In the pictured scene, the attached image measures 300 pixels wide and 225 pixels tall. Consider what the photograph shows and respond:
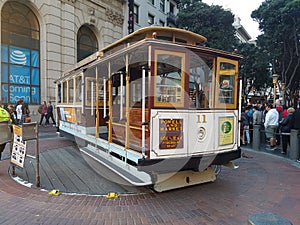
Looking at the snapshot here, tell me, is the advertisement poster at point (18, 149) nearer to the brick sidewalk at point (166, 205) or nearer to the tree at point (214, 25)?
the brick sidewalk at point (166, 205)

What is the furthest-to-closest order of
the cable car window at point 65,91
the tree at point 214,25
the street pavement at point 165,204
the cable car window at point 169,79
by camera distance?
the tree at point 214,25 → the cable car window at point 65,91 → the cable car window at point 169,79 → the street pavement at point 165,204

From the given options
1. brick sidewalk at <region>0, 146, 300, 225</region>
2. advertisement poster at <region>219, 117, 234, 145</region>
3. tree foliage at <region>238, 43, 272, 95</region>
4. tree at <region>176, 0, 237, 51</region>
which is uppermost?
tree at <region>176, 0, 237, 51</region>

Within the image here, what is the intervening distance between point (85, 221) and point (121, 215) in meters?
0.56

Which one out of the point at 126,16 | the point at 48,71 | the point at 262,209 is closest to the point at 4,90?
the point at 48,71

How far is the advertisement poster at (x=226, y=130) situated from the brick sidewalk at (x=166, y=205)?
997mm

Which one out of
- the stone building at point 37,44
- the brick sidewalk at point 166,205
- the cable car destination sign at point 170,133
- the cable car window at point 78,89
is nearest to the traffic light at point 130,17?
the stone building at point 37,44

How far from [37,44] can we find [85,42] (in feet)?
13.2

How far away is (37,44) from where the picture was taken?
52.4 ft

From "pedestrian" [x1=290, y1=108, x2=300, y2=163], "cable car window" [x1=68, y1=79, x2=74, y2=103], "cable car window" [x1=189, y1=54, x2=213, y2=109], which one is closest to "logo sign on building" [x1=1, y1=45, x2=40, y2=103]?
"cable car window" [x1=68, y1=79, x2=74, y2=103]

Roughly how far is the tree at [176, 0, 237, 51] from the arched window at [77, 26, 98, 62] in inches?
333

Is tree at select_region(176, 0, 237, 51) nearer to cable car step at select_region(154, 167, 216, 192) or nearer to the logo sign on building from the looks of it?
the logo sign on building

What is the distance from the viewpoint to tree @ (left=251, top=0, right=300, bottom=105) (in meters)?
15.6

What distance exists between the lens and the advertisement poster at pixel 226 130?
16.2 feet

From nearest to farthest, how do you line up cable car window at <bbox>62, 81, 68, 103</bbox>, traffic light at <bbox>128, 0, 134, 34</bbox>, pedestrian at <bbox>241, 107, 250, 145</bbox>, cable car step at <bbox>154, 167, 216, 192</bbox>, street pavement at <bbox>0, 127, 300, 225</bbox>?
street pavement at <bbox>0, 127, 300, 225</bbox> → cable car step at <bbox>154, 167, 216, 192</bbox> → cable car window at <bbox>62, 81, 68, 103</bbox> → pedestrian at <bbox>241, 107, 250, 145</bbox> → traffic light at <bbox>128, 0, 134, 34</bbox>
